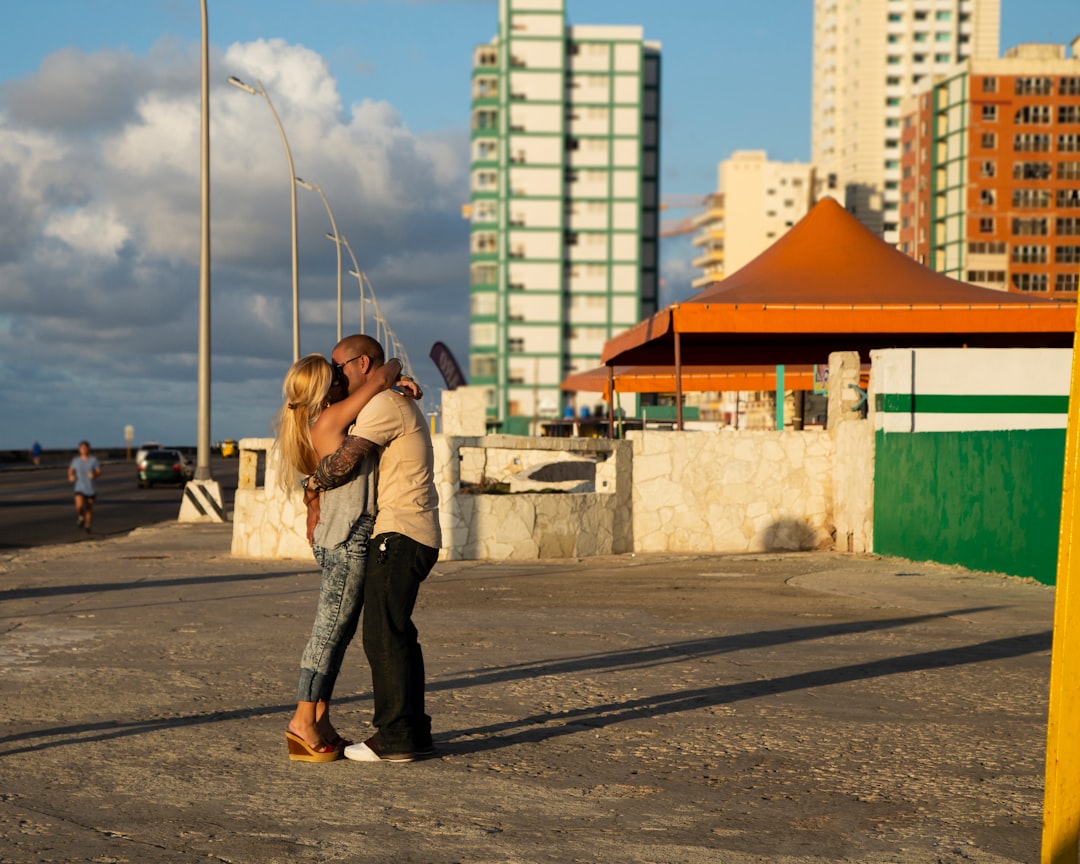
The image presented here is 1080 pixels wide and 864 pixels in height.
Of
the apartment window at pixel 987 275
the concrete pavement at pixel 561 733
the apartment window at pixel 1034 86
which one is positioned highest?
the apartment window at pixel 1034 86

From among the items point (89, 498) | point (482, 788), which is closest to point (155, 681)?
point (482, 788)

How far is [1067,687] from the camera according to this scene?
3.54m

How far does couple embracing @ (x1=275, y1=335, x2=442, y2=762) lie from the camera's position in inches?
244

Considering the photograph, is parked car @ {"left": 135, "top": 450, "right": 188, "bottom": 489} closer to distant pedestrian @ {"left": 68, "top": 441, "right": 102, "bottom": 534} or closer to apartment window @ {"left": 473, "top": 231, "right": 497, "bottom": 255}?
distant pedestrian @ {"left": 68, "top": 441, "right": 102, "bottom": 534}

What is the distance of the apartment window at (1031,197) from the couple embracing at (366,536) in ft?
380

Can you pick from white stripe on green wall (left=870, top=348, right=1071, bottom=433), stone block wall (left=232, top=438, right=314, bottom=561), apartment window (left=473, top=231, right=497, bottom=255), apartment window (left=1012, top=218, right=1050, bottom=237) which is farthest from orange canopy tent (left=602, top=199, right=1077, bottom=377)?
apartment window (left=1012, top=218, right=1050, bottom=237)

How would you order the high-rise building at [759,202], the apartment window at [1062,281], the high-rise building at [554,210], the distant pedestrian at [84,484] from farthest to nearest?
the high-rise building at [759,202]
the high-rise building at [554,210]
the apartment window at [1062,281]
the distant pedestrian at [84,484]

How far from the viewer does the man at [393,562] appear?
244 inches

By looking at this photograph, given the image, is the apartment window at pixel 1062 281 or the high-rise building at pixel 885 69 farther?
the high-rise building at pixel 885 69

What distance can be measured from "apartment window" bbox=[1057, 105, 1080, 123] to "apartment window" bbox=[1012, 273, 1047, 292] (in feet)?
39.9

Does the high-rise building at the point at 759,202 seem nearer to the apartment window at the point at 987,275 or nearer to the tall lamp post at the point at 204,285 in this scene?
the apartment window at the point at 987,275

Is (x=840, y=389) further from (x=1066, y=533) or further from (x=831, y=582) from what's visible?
(x=1066, y=533)

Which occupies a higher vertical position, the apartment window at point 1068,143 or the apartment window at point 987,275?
the apartment window at point 1068,143

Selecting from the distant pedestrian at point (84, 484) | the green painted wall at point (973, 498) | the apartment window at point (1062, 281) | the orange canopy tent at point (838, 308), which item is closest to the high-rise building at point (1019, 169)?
the apartment window at point (1062, 281)
